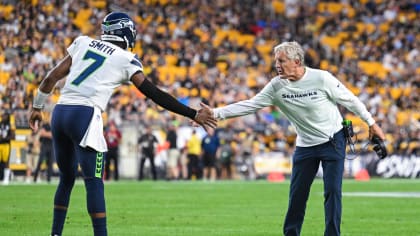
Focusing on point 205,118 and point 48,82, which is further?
point 205,118

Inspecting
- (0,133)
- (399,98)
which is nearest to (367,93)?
(399,98)

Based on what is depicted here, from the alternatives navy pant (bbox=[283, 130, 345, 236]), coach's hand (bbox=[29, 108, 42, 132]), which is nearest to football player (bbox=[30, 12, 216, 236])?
coach's hand (bbox=[29, 108, 42, 132])

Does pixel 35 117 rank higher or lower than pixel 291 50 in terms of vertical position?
lower

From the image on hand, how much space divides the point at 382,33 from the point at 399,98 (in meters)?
5.62

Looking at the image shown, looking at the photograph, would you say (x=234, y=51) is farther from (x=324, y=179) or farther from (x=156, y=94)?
(x=156, y=94)

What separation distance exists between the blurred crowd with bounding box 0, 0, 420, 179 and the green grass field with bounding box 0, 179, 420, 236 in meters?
9.12

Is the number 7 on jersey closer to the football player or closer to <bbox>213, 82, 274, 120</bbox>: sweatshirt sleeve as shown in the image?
the football player

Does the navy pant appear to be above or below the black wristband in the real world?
below

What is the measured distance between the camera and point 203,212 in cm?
1650

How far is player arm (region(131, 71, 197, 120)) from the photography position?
917 cm

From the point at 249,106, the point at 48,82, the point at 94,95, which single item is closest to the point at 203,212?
the point at 249,106

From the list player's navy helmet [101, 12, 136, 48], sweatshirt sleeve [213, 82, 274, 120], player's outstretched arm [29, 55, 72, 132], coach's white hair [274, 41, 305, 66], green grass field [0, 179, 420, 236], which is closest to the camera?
player's navy helmet [101, 12, 136, 48]

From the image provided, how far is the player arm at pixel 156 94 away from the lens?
9.17 m

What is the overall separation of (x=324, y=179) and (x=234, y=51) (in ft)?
99.7
